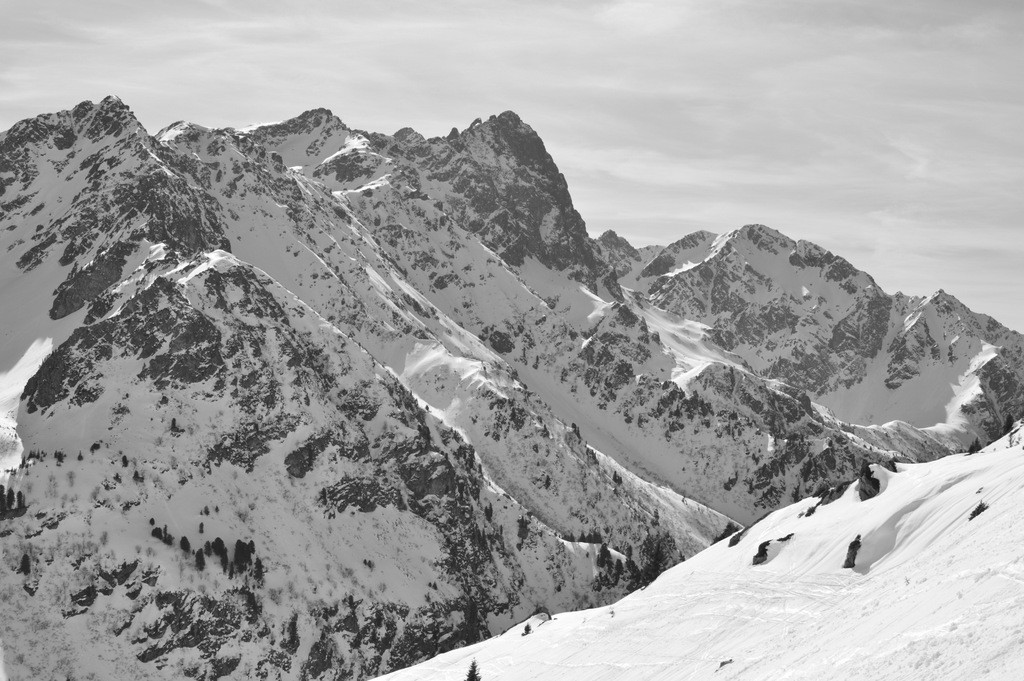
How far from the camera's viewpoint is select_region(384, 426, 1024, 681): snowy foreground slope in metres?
51.7

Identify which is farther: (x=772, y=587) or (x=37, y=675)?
(x=37, y=675)

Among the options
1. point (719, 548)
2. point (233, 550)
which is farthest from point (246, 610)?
point (719, 548)

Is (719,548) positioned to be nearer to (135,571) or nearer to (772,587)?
(772,587)

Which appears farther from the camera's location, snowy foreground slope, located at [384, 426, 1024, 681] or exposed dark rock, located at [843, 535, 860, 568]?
exposed dark rock, located at [843, 535, 860, 568]

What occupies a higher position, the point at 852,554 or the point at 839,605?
the point at 852,554

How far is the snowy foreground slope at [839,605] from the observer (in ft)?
170

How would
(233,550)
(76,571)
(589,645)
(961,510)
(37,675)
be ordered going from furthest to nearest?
(233,550) → (76,571) → (37,675) → (589,645) → (961,510)

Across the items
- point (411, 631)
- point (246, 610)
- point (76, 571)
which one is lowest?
point (411, 631)

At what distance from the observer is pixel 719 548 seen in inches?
4432

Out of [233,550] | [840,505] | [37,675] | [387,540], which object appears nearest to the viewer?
[840,505]

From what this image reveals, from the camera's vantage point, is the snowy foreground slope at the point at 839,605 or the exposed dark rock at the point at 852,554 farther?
the exposed dark rock at the point at 852,554

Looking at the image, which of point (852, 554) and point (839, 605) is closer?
point (839, 605)

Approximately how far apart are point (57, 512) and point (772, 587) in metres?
123

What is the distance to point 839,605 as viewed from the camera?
2820 inches
